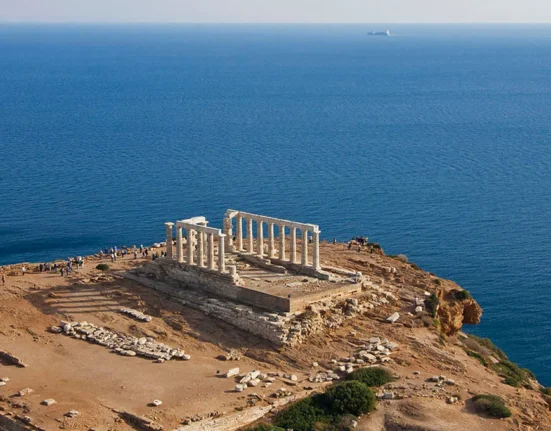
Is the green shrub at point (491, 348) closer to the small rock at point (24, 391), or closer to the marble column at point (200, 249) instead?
the marble column at point (200, 249)

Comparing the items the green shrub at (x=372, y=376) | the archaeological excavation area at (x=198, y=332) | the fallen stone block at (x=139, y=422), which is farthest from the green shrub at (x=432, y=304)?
the fallen stone block at (x=139, y=422)

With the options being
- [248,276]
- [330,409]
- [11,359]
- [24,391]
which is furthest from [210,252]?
[330,409]

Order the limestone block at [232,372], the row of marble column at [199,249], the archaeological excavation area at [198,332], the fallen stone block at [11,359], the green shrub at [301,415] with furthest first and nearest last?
the row of marble column at [199,249] < the fallen stone block at [11,359] < the limestone block at [232,372] < the archaeological excavation area at [198,332] < the green shrub at [301,415]

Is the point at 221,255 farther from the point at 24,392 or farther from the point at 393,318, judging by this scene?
the point at 24,392

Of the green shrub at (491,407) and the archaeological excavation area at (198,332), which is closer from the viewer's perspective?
the green shrub at (491,407)

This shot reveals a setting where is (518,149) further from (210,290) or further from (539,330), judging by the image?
(210,290)
